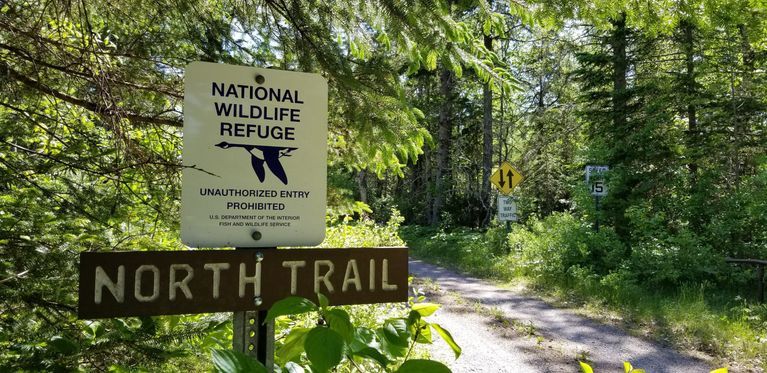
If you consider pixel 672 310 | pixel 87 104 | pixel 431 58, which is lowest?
pixel 672 310

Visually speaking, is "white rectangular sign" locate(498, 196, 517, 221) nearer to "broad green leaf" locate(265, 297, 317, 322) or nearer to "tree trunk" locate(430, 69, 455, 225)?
"tree trunk" locate(430, 69, 455, 225)

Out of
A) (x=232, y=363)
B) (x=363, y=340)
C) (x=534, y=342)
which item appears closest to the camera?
(x=232, y=363)

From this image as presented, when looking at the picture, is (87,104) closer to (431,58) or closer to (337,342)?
(431,58)

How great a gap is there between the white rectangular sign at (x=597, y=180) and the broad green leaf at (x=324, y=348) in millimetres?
11837

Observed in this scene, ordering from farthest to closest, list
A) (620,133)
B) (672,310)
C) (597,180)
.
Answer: (620,133), (597,180), (672,310)

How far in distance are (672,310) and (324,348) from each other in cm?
796

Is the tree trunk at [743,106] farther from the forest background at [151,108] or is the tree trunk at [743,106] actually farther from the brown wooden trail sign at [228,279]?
the brown wooden trail sign at [228,279]

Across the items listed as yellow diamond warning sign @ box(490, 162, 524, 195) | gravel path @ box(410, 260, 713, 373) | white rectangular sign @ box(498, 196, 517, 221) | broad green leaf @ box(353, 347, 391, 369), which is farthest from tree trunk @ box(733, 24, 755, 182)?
broad green leaf @ box(353, 347, 391, 369)

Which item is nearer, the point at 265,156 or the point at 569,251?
the point at 265,156

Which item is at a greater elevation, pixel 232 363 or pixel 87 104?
pixel 87 104

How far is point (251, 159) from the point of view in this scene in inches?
66.1

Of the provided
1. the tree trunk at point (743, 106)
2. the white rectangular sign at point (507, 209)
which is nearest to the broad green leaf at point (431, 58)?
the tree trunk at point (743, 106)

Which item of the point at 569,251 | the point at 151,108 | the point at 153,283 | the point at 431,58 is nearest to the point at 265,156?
the point at 153,283

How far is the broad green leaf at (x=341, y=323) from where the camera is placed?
1088mm
